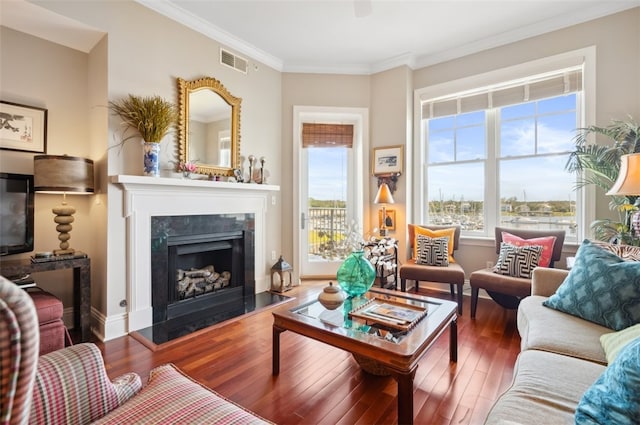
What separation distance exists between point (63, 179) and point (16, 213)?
45cm

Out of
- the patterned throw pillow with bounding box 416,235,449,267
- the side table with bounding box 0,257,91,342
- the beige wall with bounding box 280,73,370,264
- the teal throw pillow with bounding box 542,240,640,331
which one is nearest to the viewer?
the teal throw pillow with bounding box 542,240,640,331

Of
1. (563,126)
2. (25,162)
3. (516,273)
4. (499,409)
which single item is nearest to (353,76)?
(563,126)

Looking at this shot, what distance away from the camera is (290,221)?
13.2 feet

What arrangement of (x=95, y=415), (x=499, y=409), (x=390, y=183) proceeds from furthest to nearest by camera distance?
1. (x=390, y=183)
2. (x=499, y=409)
3. (x=95, y=415)

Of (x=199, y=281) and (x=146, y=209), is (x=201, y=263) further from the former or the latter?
(x=146, y=209)

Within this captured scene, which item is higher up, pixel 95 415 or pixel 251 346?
pixel 95 415

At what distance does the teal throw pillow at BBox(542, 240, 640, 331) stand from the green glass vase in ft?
3.59

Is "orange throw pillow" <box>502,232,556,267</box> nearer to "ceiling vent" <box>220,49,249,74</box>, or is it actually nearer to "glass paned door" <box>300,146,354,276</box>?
"glass paned door" <box>300,146,354,276</box>

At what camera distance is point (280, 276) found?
11.9 feet

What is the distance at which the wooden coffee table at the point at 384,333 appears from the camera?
1.35 metres

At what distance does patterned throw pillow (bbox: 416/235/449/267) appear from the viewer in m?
3.25

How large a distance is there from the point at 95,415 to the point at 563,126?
4230 mm

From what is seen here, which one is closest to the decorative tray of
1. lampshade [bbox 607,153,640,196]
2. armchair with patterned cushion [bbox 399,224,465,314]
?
armchair with patterned cushion [bbox 399,224,465,314]

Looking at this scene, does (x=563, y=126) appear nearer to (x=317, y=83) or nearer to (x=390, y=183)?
(x=390, y=183)
